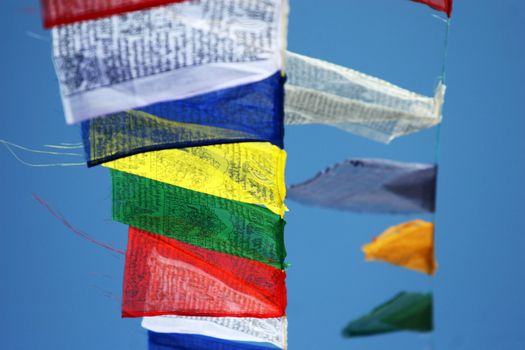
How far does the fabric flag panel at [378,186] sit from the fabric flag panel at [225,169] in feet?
0.46

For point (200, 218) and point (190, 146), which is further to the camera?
point (200, 218)

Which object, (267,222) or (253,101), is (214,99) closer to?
(253,101)

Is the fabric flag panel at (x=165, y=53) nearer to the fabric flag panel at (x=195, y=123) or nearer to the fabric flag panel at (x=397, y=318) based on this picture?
the fabric flag panel at (x=195, y=123)

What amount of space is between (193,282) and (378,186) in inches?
19.2

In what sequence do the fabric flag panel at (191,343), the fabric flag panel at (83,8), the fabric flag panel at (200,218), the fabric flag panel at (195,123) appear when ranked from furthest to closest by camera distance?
the fabric flag panel at (191,343), the fabric flag panel at (200,218), the fabric flag panel at (195,123), the fabric flag panel at (83,8)

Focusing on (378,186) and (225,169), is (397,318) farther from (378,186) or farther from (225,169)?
(225,169)

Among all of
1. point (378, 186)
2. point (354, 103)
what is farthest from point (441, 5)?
point (378, 186)

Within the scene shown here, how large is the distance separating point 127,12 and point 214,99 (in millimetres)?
222

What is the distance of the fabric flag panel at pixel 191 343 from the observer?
6.39 ft

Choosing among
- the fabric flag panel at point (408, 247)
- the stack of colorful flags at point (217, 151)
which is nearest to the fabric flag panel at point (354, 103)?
the stack of colorful flags at point (217, 151)

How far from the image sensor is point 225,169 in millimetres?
1792

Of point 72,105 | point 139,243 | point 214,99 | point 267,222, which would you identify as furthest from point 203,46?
point 139,243

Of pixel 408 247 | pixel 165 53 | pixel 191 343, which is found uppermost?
pixel 165 53

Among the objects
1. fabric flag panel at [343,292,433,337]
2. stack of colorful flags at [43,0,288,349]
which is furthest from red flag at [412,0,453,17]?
fabric flag panel at [343,292,433,337]
